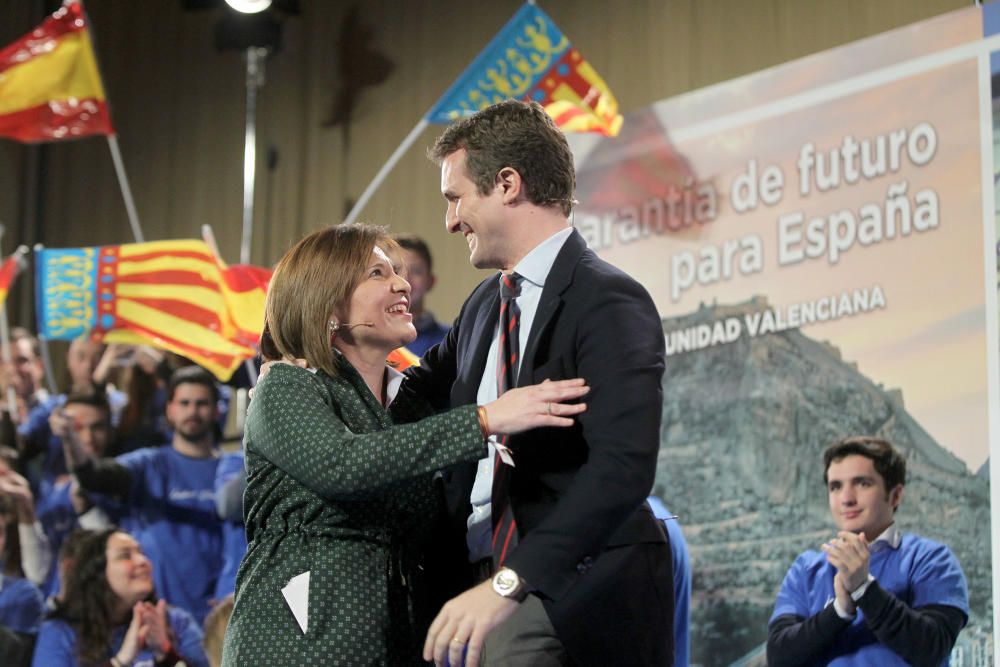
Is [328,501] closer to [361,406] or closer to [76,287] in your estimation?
[361,406]

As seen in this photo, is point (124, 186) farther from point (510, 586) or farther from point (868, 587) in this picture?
point (510, 586)

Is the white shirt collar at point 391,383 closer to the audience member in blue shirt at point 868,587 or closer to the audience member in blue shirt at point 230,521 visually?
the audience member in blue shirt at point 868,587

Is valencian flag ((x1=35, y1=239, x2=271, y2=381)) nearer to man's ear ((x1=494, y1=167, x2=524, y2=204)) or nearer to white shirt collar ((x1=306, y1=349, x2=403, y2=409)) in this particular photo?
white shirt collar ((x1=306, y1=349, x2=403, y2=409))

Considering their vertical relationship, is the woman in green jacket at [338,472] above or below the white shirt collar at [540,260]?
below

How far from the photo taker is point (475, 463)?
2.11m

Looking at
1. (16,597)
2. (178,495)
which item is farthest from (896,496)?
(16,597)

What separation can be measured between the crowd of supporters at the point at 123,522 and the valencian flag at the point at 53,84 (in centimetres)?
111

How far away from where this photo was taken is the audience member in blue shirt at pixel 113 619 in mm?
5473

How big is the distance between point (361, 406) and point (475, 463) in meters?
0.20

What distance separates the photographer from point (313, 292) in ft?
7.07

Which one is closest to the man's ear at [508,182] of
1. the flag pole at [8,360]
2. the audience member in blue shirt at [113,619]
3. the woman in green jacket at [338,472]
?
the woman in green jacket at [338,472]

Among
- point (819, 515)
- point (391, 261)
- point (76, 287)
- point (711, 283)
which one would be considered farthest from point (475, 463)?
point (76, 287)

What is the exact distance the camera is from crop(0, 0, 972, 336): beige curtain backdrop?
4992 mm

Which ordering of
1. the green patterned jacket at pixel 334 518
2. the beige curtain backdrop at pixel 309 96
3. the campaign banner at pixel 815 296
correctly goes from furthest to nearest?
the beige curtain backdrop at pixel 309 96, the campaign banner at pixel 815 296, the green patterned jacket at pixel 334 518
